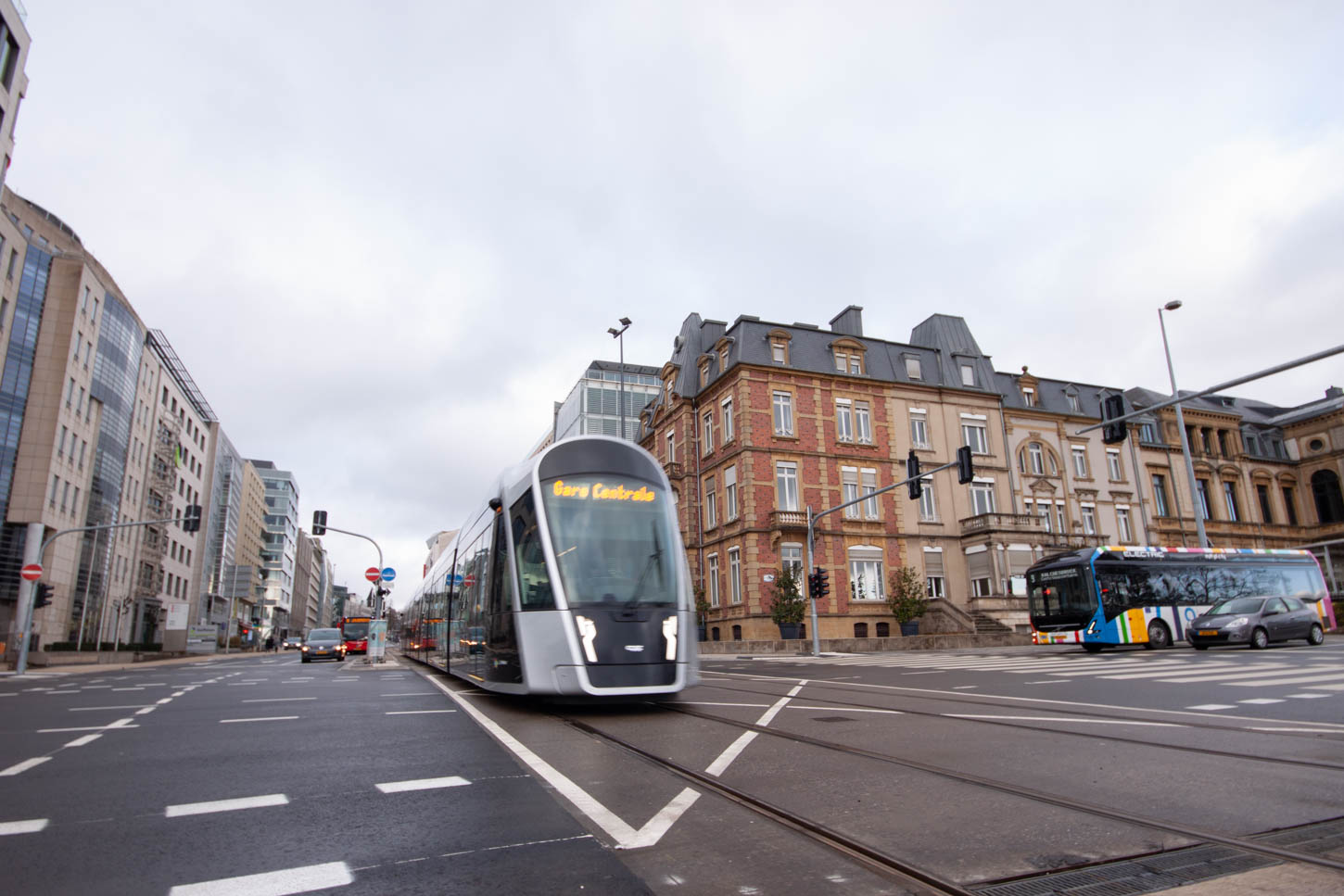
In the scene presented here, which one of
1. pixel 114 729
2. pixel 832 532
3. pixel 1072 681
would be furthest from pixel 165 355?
pixel 1072 681

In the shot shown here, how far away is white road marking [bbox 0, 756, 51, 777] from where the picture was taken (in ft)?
19.8

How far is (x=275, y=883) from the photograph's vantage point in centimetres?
332

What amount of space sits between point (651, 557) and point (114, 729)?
640cm

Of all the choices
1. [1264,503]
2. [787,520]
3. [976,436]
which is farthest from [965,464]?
[1264,503]

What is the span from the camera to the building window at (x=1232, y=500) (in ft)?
165

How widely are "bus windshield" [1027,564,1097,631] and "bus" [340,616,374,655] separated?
38.7 metres

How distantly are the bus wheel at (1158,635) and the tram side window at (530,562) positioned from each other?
21.9 metres

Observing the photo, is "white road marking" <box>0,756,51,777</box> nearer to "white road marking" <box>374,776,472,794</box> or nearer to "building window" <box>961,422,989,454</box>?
"white road marking" <box>374,776,472,794</box>

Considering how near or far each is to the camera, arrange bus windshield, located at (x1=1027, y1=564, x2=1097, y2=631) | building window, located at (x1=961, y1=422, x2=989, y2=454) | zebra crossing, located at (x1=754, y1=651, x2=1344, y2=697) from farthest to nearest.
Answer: building window, located at (x1=961, y1=422, x2=989, y2=454) → bus windshield, located at (x1=1027, y1=564, x2=1097, y2=631) → zebra crossing, located at (x1=754, y1=651, x2=1344, y2=697)

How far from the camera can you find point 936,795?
472 cm

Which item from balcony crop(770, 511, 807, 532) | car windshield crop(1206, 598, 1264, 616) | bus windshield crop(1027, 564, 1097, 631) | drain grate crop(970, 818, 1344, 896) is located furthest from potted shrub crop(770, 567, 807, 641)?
drain grate crop(970, 818, 1344, 896)

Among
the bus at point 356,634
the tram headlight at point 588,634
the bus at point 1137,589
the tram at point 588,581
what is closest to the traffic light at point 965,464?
the bus at point 1137,589

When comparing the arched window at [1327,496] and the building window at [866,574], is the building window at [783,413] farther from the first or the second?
the arched window at [1327,496]

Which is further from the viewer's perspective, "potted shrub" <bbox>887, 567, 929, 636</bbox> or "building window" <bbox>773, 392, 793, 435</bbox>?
"building window" <bbox>773, 392, 793, 435</bbox>
